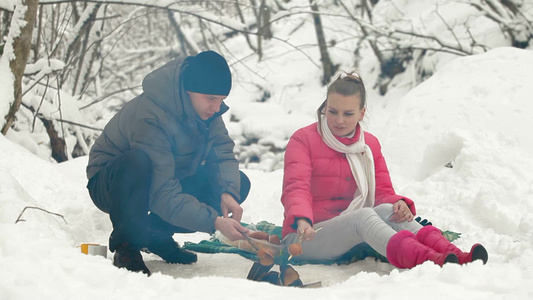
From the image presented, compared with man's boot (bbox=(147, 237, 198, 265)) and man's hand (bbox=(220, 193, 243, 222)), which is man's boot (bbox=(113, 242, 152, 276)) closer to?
man's boot (bbox=(147, 237, 198, 265))

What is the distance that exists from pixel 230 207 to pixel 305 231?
349 mm

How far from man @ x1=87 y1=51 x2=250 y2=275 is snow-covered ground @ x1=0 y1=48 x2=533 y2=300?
8.7 inches

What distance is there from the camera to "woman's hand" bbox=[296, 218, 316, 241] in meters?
2.64

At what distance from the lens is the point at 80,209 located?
359 cm

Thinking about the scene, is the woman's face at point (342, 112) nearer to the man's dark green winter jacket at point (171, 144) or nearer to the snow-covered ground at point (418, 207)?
the man's dark green winter jacket at point (171, 144)

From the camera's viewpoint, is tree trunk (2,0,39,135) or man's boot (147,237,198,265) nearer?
man's boot (147,237,198,265)

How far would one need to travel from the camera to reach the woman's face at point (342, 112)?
293 cm

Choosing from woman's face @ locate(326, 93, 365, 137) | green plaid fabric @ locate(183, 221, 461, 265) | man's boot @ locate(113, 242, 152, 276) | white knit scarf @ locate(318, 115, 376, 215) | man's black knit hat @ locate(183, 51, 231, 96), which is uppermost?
man's black knit hat @ locate(183, 51, 231, 96)

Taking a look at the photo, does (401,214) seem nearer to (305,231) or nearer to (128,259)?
(305,231)

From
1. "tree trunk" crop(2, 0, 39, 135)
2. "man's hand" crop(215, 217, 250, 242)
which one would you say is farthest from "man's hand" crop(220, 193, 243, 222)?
"tree trunk" crop(2, 0, 39, 135)

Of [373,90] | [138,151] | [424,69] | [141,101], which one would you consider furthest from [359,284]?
[373,90]

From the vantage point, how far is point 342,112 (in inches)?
116

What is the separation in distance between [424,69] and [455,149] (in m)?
5.13

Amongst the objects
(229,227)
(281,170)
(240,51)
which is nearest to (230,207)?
(229,227)
